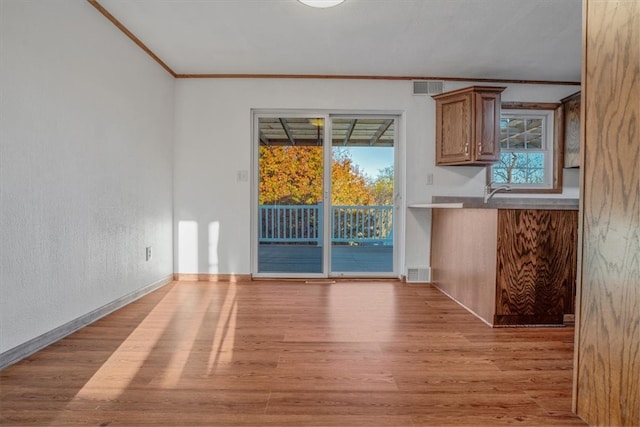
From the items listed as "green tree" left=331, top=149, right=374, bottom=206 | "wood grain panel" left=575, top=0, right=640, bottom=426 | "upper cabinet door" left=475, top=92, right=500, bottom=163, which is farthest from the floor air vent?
"wood grain panel" left=575, top=0, right=640, bottom=426

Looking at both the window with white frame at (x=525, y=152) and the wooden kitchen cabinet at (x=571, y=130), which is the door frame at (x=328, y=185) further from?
the wooden kitchen cabinet at (x=571, y=130)

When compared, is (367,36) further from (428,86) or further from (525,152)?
(525,152)

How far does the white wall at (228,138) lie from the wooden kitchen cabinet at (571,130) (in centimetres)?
116

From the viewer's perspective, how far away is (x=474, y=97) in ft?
11.5

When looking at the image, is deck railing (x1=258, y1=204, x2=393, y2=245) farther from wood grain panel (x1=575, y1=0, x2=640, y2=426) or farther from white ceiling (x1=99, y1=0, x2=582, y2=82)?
wood grain panel (x1=575, y1=0, x2=640, y2=426)

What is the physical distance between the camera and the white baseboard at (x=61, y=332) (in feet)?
6.00

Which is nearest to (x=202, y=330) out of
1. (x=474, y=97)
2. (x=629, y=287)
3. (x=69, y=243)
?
(x=69, y=243)

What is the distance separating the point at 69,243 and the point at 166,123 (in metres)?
1.86

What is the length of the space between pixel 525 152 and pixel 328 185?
2395 millimetres

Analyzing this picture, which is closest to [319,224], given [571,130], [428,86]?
[428,86]

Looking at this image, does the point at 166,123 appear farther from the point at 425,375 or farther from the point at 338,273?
the point at 425,375

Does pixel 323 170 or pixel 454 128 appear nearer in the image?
pixel 454 128

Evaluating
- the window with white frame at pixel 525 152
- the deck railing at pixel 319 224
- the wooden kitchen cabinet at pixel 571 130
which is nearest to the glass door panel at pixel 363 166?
the deck railing at pixel 319 224

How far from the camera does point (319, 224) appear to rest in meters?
4.20
